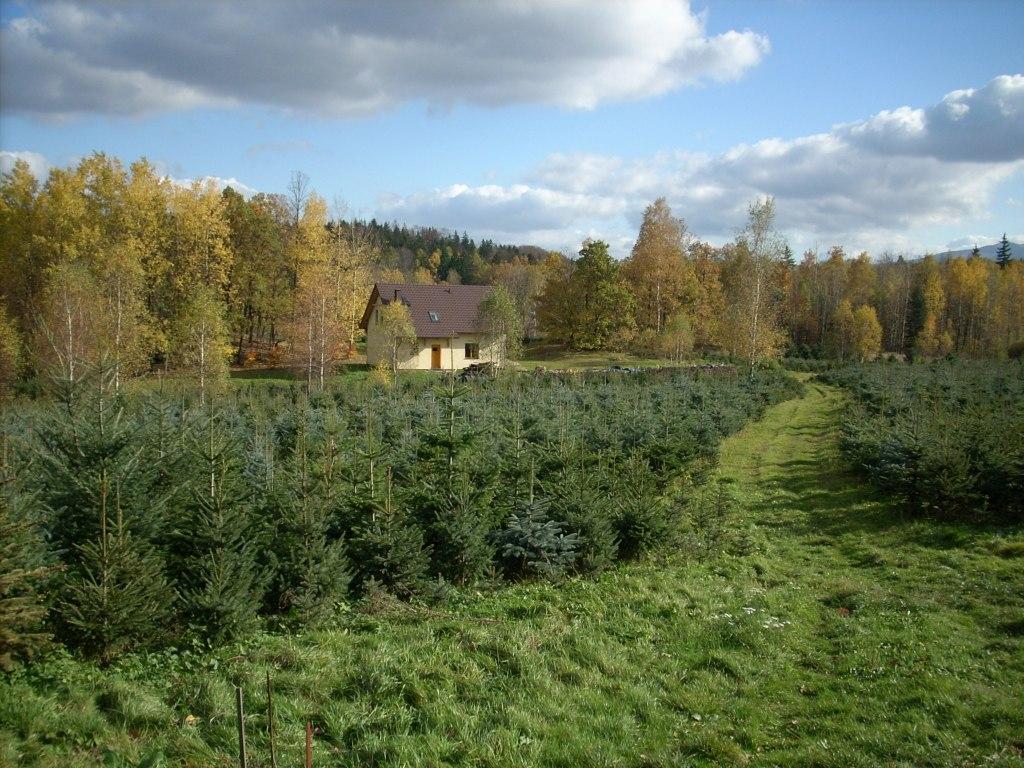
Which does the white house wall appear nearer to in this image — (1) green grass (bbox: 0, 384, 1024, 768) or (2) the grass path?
(2) the grass path

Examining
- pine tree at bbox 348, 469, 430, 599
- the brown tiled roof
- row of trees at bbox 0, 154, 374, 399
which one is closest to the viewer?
pine tree at bbox 348, 469, 430, 599

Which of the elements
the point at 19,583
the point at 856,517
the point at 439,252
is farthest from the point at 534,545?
the point at 439,252

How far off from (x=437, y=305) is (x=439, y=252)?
195ft

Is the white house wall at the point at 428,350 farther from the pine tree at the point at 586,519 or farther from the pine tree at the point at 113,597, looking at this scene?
the pine tree at the point at 113,597

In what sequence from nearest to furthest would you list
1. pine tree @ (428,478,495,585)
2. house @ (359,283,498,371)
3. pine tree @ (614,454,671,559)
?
pine tree @ (428,478,495,585) < pine tree @ (614,454,671,559) < house @ (359,283,498,371)

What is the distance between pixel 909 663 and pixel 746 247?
3709cm

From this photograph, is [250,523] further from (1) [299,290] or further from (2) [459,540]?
(1) [299,290]

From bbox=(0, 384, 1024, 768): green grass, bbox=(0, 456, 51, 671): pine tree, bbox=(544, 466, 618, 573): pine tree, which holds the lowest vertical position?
bbox=(0, 384, 1024, 768): green grass

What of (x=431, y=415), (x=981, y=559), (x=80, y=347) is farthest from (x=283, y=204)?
(x=981, y=559)

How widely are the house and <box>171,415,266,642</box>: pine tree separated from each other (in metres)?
34.6

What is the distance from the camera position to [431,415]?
59.7 ft

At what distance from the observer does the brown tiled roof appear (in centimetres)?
4384

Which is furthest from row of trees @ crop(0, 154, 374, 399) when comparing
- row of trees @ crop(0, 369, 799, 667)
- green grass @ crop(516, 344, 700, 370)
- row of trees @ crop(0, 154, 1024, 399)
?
green grass @ crop(516, 344, 700, 370)

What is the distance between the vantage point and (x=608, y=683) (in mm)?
6535
